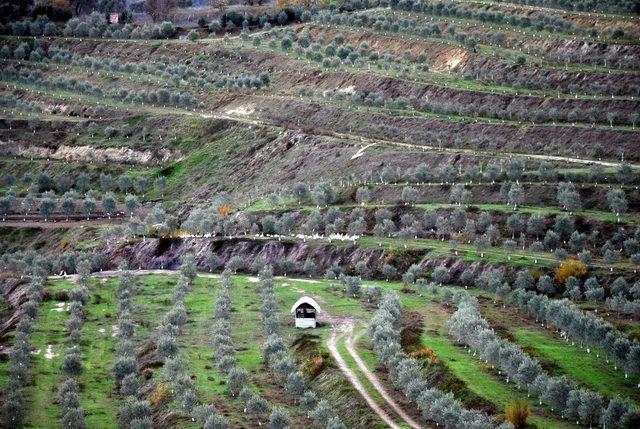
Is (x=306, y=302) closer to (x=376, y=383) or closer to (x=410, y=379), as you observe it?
(x=376, y=383)

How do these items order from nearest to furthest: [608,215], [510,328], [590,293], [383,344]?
[383,344]
[510,328]
[590,293]
[608,215]

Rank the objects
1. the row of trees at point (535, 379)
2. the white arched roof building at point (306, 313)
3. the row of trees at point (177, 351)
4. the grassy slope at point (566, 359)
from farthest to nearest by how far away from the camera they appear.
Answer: the white arched roof building at point (306, 313) < the grassy slope at point (566, 359) < the row of trees at point (177, 351) < the row of trees at point (535, 379)

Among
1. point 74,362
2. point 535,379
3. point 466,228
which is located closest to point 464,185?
point 466,228

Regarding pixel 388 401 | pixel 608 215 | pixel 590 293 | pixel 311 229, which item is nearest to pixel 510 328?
pixel 590 293

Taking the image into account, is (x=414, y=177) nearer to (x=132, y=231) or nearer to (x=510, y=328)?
(x=132, y=231)

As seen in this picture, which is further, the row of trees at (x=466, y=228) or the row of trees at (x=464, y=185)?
the row of trees at (x=464, y=185)

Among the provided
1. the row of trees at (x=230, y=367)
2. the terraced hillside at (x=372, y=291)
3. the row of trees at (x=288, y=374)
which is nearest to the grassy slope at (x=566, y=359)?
the terraced hillside at (x=372, y=291)

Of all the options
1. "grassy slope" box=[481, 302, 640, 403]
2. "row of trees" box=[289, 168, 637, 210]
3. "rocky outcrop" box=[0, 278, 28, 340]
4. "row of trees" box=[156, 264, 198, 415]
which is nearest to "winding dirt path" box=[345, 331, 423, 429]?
"grassy slope" box=[481, 302, 640, 403]

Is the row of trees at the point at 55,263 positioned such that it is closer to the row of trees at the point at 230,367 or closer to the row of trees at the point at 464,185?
the row of trees at the point at 230,367
